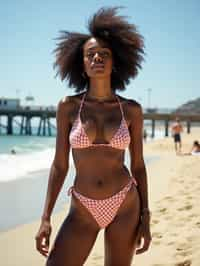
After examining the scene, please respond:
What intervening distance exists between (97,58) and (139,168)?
2.43ft

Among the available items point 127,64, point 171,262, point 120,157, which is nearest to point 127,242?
point 120,157

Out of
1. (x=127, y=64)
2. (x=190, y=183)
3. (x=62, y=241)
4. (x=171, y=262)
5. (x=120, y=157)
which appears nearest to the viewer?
(x=62, y=241)

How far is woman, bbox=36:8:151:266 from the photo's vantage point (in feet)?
8.26

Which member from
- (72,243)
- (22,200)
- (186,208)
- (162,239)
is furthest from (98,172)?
(22,200)

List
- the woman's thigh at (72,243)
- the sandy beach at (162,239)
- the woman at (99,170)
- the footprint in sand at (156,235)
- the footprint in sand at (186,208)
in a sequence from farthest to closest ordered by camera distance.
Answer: the footprint in sand at (186,208)
the footprint in sand at (156,235)
the sandy beach at (162,239)
the woman at (99,170)
the woman's thigh at (72,243)

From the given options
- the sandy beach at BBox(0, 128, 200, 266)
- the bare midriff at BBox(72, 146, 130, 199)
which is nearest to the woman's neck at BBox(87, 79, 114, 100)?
the bare midriff at BBox(72, 146, 130, 199)

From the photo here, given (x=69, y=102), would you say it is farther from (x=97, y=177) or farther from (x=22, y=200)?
(x=22, y=200)

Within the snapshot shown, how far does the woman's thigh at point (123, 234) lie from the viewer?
2.54 meters

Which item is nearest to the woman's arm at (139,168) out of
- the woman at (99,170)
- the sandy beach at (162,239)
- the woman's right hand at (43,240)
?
the woman at (99,170)

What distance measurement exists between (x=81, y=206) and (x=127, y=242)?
13.4 inches

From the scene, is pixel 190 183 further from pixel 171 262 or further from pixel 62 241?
pixel 62 241

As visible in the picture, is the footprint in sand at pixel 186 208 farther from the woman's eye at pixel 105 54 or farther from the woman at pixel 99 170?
the woman's eye at pixel 105 54

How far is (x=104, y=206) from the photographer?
8.39ft

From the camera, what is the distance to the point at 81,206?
257 cm
